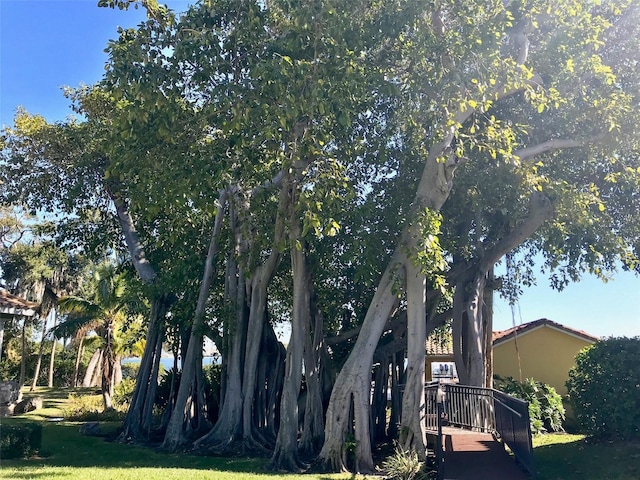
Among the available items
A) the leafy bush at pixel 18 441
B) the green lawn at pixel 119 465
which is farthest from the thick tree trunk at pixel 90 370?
the leafy bush at pixel 18 441

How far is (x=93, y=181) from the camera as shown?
17.6m

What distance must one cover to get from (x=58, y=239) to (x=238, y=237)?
7327 millimetres

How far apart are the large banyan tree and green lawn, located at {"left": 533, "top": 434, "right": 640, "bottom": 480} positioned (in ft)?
8.30

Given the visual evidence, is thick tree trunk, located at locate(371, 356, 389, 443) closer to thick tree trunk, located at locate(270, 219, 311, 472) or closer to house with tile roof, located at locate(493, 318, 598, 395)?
thick tree trunk, located at locate(270, 219, 311, 472)

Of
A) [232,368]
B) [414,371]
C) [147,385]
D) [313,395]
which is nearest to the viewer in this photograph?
[414,371]

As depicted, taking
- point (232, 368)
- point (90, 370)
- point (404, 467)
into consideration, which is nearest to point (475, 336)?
point (404, 467)

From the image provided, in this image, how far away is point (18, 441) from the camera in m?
11.9

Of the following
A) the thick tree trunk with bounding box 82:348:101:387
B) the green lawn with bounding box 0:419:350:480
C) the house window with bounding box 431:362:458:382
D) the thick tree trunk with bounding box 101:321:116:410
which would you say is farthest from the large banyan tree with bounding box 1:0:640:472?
the thick tree trunk with bounding box 82:348:101:387

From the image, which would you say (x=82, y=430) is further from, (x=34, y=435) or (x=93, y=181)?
(x=93, y=181)

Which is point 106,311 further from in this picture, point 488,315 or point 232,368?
point 488,315

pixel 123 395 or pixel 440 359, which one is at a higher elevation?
pixel 440 359

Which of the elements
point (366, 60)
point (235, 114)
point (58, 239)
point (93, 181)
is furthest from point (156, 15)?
point (58, 239)

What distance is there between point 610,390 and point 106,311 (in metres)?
18.8

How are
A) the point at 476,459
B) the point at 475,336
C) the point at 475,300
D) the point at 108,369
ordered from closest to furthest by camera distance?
the point at 476,459, the point at 475,336, the point at 475,300, the point at 108,369
